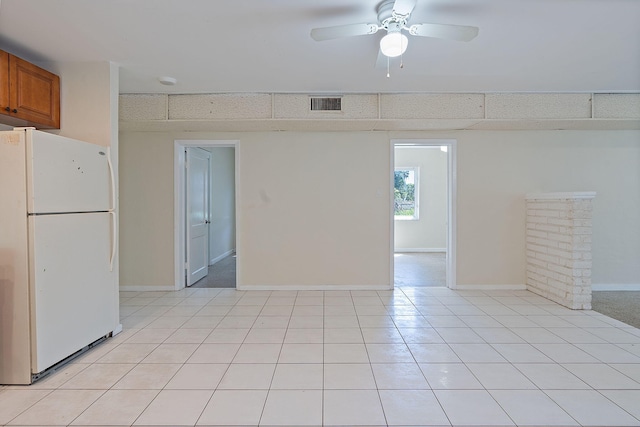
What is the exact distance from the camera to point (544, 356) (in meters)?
2.62

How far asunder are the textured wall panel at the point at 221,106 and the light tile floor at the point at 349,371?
2236mm

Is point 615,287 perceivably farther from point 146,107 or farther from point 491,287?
point 146,107

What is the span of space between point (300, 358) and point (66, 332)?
5.49ft

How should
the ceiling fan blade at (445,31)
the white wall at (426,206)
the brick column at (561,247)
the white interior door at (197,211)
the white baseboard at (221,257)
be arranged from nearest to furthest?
1. the ceiling fan blade at (445,31)
2. the brick column at (561,247)
3. the white interior door at (197,211)
4. the white baseboard at (221,257)
5. the white wall at (426,206)

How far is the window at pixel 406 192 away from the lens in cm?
871

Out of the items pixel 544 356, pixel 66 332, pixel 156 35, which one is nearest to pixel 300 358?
pixel 66 332

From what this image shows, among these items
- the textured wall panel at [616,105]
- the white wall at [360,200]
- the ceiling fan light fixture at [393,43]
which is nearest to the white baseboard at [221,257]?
the white wall at [360,200]

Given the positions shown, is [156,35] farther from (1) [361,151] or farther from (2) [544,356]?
(2) [544,356]

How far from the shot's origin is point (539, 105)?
4.09 meters

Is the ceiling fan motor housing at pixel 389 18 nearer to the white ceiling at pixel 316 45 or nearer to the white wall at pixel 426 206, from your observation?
the white ceiling at pixel 316 45

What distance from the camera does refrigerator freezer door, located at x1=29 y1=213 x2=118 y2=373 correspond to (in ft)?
7.36

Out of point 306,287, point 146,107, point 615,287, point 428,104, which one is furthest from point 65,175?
point 615,287

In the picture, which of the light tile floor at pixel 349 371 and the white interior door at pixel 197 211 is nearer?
the light tile floor at pixel 349 371

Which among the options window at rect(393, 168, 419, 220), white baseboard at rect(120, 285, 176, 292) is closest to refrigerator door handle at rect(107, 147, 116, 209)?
white baseboard at rect(120, 285, 176, 292)
